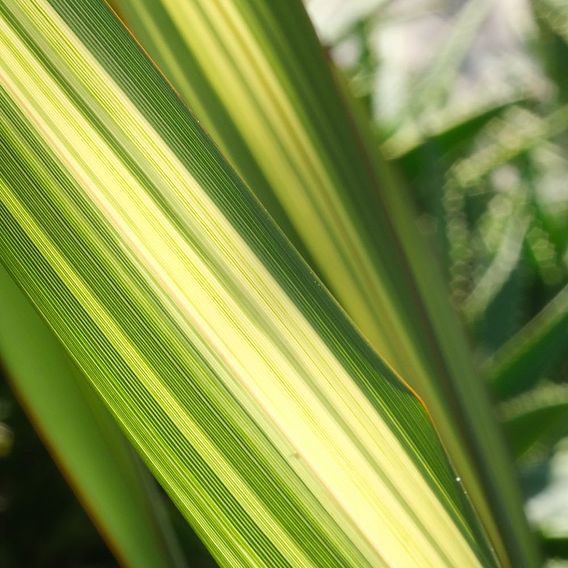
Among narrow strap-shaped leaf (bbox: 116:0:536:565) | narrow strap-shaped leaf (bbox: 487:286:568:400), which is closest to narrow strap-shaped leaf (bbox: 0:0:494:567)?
narrow strap-shaped leaf (bbox: 116:0:536:565)

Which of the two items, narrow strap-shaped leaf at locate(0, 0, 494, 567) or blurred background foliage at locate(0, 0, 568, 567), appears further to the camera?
blurred background foliage at locate(0, 0, 568, 567)

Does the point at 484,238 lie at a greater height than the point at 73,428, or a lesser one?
lesser

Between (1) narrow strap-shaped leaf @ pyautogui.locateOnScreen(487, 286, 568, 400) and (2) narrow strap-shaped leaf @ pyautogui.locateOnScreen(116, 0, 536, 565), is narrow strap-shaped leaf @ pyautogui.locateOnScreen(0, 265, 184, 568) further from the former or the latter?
(1) narrow strap-shaped leaf @ pyautogui.locateOnScreen(487, 286, 568, 400)

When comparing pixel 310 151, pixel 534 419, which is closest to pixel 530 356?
pixel 534 419

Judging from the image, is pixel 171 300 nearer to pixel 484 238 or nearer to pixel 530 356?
pixel 530 356

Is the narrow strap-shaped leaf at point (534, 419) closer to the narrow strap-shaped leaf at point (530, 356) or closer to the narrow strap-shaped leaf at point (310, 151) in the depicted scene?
the narrow strap-shaped leaf at point (530, 356)

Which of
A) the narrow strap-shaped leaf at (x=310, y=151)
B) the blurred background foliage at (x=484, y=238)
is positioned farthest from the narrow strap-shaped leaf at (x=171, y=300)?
the blurred background foliage at (x=484, y=238)
